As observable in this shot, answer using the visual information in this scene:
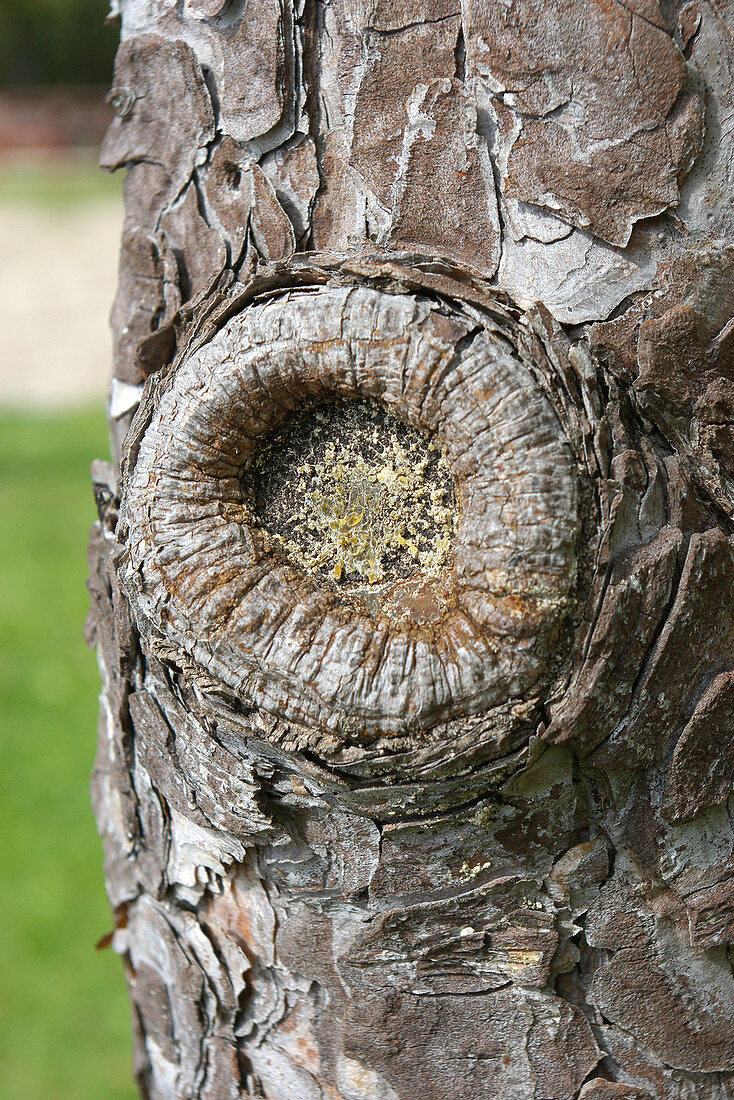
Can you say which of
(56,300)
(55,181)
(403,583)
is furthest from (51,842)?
(55,181)

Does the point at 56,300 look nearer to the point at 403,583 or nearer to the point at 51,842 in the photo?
the point at 51,842

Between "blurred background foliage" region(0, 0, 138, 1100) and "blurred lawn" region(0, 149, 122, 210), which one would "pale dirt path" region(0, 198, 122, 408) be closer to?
"blurred background foliage" region(0, 0, 138, 1100)

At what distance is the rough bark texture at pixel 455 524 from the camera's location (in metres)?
0.61

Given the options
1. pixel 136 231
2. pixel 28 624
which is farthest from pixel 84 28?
pixel 136 231

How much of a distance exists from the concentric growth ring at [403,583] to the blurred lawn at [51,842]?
5.61 feet

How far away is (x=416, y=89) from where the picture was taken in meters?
0.65

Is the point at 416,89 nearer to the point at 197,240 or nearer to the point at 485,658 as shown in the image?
the point at 197,240

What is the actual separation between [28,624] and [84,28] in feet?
56.7

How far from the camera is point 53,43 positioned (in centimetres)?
1667

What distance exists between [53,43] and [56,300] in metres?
12.4

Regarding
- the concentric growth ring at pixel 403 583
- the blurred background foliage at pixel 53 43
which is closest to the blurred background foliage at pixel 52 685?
the concentric growth ring at pixel 403 583

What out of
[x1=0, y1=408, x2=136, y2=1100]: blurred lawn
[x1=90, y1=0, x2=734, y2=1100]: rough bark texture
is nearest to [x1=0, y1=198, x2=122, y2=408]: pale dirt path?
[x1=0, y1=408, x2=136, y2=1100]: blurred lawn

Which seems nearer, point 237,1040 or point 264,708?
point 264,708

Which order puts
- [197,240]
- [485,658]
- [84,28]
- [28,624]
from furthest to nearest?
[84,28] → [28,624] → [197,240] → [485,658]
